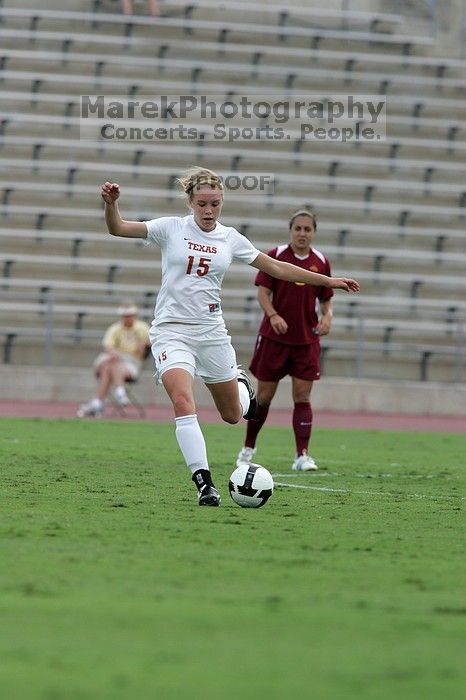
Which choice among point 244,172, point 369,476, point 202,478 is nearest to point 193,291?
point 202,478

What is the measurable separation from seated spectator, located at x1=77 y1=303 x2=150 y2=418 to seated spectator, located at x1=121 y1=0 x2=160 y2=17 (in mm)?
10114

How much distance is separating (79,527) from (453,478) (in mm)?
4963

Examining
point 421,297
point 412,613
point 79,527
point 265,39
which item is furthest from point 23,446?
point 265,39

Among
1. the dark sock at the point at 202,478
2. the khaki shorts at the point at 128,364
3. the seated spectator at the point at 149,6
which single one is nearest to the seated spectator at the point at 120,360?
the khaki shorts at the point at 128,364

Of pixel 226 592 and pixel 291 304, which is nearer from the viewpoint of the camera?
pixel 226 592

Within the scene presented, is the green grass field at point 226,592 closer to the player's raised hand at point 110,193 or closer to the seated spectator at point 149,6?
the player's raised hand at point 110,193

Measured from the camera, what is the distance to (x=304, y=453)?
36.9ft

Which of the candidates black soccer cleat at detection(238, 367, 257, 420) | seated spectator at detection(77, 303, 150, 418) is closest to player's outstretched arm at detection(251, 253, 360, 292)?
black soccer cleat at detection(238, 367, 257, 420)

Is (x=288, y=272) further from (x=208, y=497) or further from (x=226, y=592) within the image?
(x=226, y=592)

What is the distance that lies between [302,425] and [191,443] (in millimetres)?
3404

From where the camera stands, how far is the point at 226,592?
494cm

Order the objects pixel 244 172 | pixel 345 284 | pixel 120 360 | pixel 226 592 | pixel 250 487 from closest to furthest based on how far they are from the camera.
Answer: pixel 226 592 < pixel 250 487 < pixel 345 284 < pixel 120 360 < pixel 244 172

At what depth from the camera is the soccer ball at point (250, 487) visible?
25.8 ft

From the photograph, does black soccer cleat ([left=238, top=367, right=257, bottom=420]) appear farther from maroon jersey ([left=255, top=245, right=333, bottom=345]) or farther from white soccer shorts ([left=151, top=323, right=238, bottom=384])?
maroon jersey ([left=255, top=245, right=333, bottom=345])
